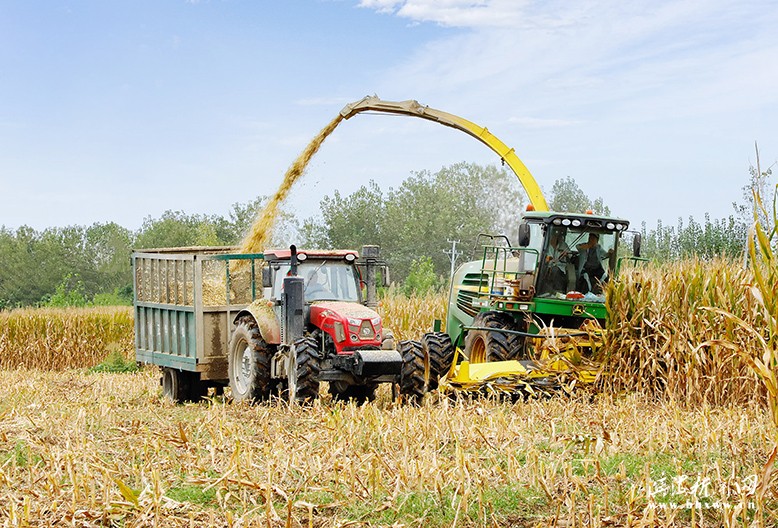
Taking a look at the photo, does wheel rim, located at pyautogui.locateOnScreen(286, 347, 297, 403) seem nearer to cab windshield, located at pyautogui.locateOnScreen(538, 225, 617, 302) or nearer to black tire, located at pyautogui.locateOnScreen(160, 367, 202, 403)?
black tire, located at pyautogui.locateOnScreen(160, 367, 202, 403)

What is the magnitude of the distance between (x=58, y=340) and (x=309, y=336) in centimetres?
1586

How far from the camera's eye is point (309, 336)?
1104 cm

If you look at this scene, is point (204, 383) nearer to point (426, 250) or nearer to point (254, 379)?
point (254, 379)

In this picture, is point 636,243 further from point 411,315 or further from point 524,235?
point 411,315

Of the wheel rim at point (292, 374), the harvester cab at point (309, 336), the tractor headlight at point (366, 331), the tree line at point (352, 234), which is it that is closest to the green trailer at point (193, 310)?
the harvester cab at point (309, 336)

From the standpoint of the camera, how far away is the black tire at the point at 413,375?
10703 millimetres

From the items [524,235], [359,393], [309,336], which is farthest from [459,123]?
[309,336]

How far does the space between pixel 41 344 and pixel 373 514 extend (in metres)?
21.6

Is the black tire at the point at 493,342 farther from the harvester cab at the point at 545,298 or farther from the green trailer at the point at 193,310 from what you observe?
the green trailer at the point at 193,310

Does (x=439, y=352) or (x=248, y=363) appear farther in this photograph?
(x=439, y=352)

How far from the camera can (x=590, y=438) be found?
6.75m

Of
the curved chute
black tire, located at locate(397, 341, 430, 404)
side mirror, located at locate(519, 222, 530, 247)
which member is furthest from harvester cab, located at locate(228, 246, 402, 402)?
the curved chute

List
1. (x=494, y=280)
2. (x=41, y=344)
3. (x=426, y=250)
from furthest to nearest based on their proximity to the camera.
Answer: (x=426, y=250) < (x=41, y=344) < (x=494, y=280)

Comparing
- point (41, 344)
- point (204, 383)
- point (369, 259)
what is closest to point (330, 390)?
point (369, 259)
